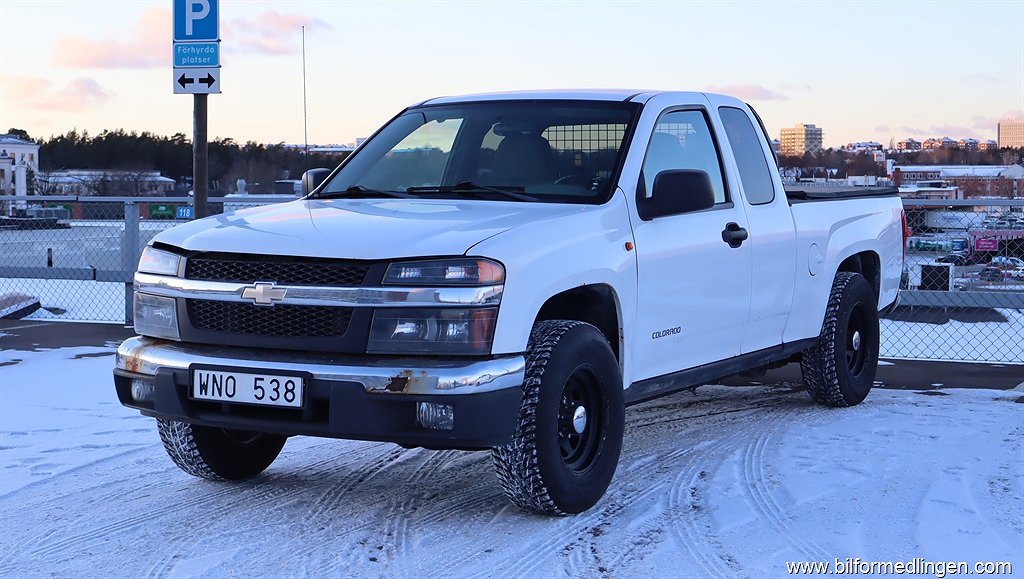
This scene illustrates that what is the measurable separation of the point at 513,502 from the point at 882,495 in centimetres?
161

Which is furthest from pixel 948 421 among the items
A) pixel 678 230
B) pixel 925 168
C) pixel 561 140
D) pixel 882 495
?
pixel 925 168

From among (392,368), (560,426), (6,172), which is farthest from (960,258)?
(6,172)

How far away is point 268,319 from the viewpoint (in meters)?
4.65

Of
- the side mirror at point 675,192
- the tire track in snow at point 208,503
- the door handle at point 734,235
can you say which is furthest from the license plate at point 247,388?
the door handle at point 734,235

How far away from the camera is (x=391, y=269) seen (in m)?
4.44

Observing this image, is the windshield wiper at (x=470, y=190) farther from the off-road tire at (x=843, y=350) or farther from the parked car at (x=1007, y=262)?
the parked car at (x=1007, y=262)

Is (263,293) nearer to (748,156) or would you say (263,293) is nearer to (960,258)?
(748,156)

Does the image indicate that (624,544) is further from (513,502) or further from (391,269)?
(391,269)

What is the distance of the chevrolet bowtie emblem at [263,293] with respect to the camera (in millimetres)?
4574

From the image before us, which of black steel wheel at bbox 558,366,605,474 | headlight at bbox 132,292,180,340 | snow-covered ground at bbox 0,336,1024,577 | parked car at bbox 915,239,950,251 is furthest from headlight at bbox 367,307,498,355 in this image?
parked car at bbox 915,239,950,251

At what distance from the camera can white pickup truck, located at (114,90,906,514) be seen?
4438 mm

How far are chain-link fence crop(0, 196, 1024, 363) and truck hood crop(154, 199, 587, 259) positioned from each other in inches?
204

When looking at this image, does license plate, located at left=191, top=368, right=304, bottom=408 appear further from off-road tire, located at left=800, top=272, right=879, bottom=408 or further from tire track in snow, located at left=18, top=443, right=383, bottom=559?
off-road tire, located at left=800, top=272, right=879, bottom=408

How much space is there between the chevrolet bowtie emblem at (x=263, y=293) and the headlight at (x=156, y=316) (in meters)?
0.42
